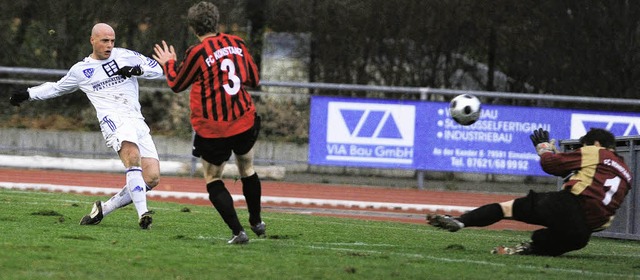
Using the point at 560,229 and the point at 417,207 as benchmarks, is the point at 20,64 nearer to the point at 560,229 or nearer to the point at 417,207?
the point at 417,207

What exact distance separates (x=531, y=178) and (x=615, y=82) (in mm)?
4279

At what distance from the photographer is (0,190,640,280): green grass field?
26.1 ft

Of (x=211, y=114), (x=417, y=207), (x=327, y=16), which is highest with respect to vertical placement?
(x=327, y=16)

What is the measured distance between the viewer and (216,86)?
31.6 feet

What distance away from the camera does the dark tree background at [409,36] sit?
2534 centimetres

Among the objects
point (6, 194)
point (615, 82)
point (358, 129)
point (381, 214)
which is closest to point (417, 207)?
point (381, 214)

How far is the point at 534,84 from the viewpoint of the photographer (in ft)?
83.4

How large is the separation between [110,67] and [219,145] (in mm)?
2693

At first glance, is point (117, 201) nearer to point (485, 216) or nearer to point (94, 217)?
point (94, 217)

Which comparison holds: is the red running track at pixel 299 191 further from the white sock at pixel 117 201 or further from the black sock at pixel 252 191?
the black sock at pixel 252 191

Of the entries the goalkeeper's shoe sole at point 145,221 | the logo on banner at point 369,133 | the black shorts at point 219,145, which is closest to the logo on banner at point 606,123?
the logo on banner at point 369,133

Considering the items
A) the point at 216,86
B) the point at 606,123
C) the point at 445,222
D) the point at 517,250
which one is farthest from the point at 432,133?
the point at 216,86

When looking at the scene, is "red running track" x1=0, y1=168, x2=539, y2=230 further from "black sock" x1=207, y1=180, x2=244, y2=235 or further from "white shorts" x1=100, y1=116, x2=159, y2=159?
"black sock" x1=207, y1=180, x2=244, y2=235

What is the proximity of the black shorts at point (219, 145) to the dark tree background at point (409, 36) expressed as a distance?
49.5 ft
